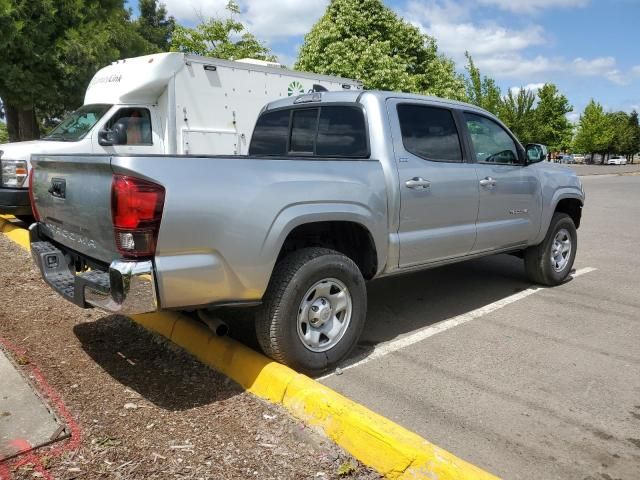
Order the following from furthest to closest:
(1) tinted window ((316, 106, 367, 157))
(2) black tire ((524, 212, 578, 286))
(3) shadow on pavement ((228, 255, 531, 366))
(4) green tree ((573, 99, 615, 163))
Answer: (4) green tree ((573, 99, 615, 163))
(2) black tire ((524, 212, 578, 286))
(3) shadow on pavement ((228, 255, 531, 366))
(1) tinted window ((316, 106, 367, 157))

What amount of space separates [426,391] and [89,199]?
7.94 ft

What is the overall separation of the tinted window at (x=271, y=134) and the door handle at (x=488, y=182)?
5.85ft

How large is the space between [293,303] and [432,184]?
159cm

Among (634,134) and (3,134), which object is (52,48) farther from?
(634,134)

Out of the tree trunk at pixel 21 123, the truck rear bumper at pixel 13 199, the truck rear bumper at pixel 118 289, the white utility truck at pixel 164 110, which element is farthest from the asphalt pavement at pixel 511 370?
the tree trunk at pixel 21 123

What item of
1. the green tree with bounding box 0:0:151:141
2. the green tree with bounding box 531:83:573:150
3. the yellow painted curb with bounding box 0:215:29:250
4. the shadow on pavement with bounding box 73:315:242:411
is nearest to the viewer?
the shadow on pavement with bounding box 73:315:242:411

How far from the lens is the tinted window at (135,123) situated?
370 inches

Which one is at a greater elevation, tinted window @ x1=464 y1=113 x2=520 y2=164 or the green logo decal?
the green logo decal

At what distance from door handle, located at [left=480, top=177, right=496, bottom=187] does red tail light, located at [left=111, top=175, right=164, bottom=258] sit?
301 centimetres

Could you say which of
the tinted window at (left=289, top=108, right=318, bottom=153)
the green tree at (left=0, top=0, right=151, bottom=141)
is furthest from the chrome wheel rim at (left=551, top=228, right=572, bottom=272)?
the green tree at (left=0, top=0, right=151, bottom=141)

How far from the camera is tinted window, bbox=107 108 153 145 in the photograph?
9401mm

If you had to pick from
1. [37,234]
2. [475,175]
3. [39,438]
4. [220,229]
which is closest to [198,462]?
[39,438]

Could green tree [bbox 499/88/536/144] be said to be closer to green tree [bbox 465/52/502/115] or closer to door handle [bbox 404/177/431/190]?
green tree [bbox 465/52/502/115]

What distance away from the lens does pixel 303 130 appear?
4863 millimetres
